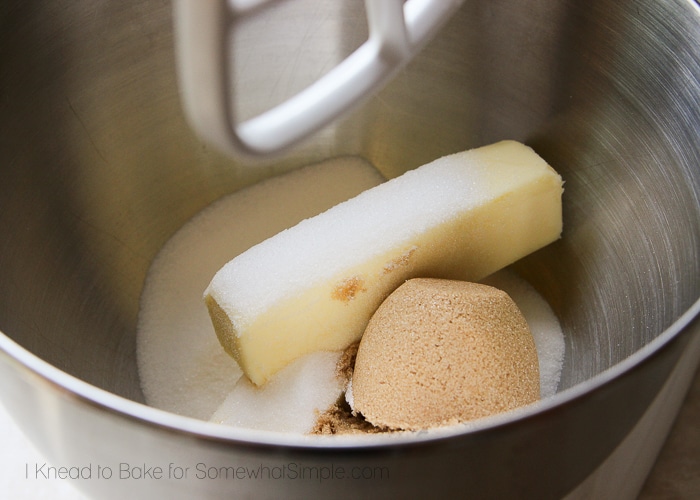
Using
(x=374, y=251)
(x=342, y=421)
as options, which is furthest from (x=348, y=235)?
(x=342, y=421)

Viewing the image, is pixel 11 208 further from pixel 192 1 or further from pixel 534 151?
pixel 534 151

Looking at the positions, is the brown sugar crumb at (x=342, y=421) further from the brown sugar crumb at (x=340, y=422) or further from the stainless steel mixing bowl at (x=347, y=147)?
the stainless steel mixing bowl at (x=347, y=147)

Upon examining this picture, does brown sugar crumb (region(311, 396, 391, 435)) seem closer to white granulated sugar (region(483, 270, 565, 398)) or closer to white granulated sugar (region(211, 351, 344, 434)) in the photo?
white granulated sugar (region(211, 351, 344, 434))

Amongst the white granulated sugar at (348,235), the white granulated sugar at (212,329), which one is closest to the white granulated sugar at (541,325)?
the white granulated sugar at (212,329)

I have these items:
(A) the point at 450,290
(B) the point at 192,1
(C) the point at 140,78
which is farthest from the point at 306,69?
(B) the point at 192,1

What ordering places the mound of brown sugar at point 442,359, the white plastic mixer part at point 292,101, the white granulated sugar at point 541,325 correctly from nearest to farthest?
the white plastic mixer part at point 292,101, the mound of brown sugar at point 442,359, the white granulated sugar at point 541,325

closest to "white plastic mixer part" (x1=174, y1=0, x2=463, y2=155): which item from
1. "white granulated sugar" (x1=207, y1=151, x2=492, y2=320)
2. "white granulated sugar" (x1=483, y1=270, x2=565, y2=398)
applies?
"white granulated sugar" (x1=207, y1=151, x2=492, y2=320)

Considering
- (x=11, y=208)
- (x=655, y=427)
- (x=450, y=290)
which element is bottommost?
(x=655, y=427)
